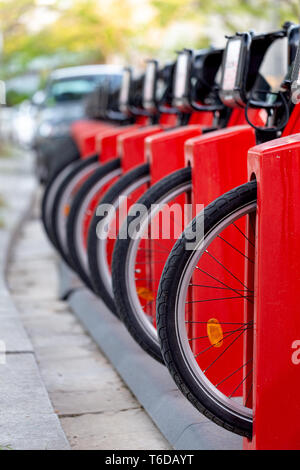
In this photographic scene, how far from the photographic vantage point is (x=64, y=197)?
5754mm

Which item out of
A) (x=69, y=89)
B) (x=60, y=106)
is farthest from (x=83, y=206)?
(x=69, y=89)

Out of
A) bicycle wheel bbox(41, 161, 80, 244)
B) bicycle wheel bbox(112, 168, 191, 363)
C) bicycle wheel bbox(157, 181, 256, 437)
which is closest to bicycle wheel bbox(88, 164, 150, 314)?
bicycle wheel bbox(112, 168, 191, 363)

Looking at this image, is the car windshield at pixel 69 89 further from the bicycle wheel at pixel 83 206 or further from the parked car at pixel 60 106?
the bicycle wheel at pixel 83 206

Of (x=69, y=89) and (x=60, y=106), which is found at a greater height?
(x=69, y=89)

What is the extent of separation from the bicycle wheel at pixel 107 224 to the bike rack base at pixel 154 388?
0.79ft

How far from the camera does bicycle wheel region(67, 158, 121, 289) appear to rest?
4.85 m

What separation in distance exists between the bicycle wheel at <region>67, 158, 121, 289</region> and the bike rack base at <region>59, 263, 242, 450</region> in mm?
254

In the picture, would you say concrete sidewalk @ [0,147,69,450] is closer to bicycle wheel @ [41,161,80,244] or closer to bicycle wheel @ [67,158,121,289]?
bicycle wheel @ [67,158,121,289]

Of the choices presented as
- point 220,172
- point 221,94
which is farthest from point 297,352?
point 221,94

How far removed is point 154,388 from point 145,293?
1.68ft

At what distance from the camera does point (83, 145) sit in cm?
626

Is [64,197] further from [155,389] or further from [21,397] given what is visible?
[21,397]

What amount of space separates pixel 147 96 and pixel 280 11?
356cm

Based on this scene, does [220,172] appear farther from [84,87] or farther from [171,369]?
[84,87]
